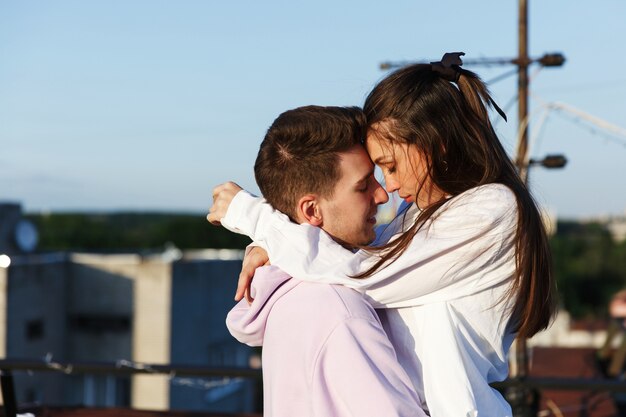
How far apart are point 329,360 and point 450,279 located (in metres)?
0.35

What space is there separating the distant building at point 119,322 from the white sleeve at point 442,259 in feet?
74.3

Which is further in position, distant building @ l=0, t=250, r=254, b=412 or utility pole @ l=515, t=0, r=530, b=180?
distant building @ l=0, t=250, r=254, b=412

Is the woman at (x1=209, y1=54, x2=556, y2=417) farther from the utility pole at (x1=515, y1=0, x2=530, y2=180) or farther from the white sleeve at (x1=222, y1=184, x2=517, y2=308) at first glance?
the utility pole at (x1=515, y1=0, x2=530, y2=180)

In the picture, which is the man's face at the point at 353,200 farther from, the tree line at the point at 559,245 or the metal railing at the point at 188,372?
the tree line at the point at 559,245

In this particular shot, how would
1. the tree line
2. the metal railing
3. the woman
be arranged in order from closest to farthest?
1. the woman
2. the metal railing
3. the tree line

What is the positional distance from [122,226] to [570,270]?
→ 55.0 meters

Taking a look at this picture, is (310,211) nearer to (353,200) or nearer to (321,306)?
(353,200)

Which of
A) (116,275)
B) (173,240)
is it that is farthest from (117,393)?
(173,240)

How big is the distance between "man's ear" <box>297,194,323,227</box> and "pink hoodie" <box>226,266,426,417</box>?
0.56 feet

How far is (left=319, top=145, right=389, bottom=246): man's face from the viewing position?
2.35m

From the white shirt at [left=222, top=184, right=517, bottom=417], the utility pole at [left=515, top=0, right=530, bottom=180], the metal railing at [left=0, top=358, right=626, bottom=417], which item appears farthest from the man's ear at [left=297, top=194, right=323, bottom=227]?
the utility pole at [left=515, top=0, right=530, bottom=180]

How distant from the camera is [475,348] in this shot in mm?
2180

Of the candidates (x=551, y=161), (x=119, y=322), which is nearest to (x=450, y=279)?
(x=551, y=161)

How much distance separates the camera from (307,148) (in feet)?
7.65
